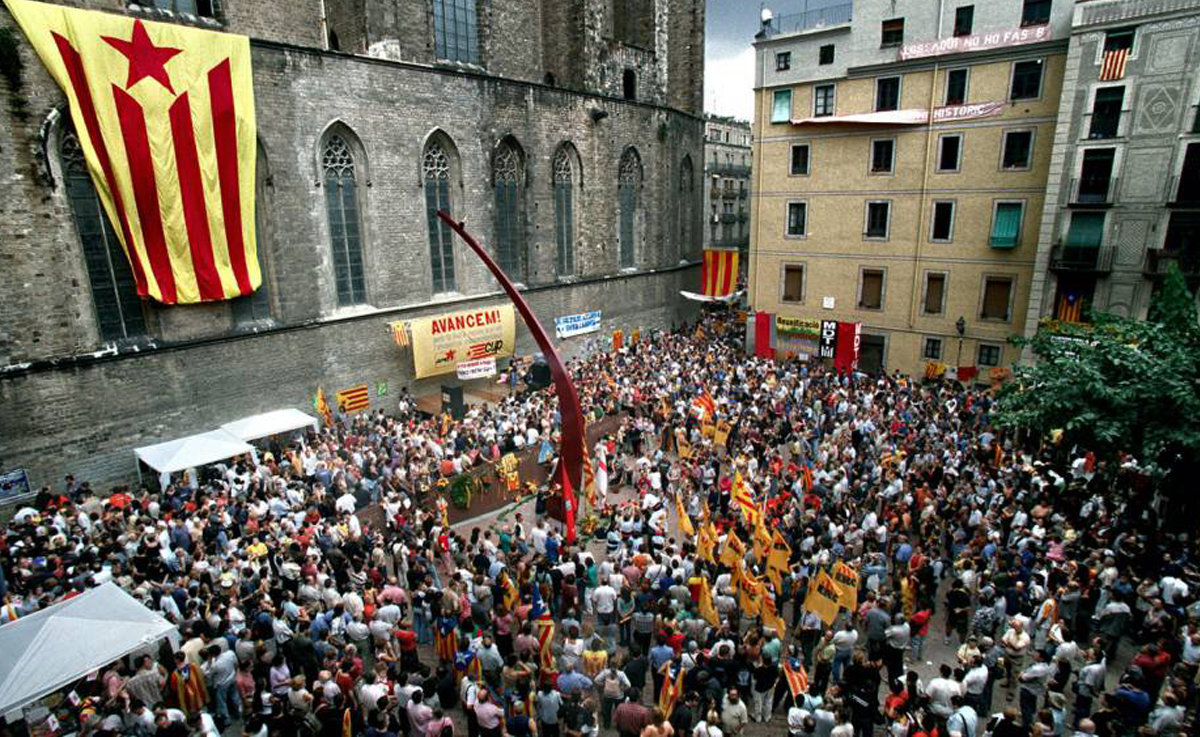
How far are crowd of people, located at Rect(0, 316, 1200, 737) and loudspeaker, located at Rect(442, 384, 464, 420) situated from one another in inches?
157

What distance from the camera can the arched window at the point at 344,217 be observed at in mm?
22641

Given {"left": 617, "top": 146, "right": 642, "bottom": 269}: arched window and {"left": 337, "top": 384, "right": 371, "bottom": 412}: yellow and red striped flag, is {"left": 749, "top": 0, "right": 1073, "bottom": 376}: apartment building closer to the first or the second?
{"left": 617, "top": 146, "right": 642, "bottom": 269}: arched window

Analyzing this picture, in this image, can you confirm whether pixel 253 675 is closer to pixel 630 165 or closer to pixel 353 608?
pixel 353 608

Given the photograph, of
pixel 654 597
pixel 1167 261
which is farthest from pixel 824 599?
pixel 1167 261

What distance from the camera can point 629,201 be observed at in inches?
1380

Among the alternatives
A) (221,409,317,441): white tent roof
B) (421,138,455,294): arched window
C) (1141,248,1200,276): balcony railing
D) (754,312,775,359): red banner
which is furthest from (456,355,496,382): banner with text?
(1141,248,1200,276): balcony railing

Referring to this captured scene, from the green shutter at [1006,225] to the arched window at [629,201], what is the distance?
55.6 feet

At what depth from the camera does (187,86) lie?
18.1 metres

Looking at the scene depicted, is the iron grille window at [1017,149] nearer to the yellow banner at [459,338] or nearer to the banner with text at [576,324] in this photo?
the banner with text at [576,324]

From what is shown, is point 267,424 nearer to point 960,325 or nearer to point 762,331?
point 762,331

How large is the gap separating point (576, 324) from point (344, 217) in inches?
484

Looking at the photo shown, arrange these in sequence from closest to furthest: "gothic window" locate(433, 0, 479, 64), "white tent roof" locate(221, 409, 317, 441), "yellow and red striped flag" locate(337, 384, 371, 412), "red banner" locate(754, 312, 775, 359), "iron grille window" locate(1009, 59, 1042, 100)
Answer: "white tent roof" locate(221, 409, 317, 441) → "yellow and red striped flag" locate(337, 384, 371, 412) → "iron grille window" locate(1009, 59, 1042, 100) → "gothic window" locate(433, 0, 479, 64) → "red banner" locate(754, 312, 775, 359)

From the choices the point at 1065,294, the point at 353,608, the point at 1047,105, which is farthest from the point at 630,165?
the point at 353,608

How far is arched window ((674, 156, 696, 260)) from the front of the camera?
39031 mm
